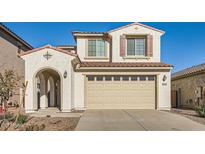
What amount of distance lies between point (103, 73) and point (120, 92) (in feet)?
6.29

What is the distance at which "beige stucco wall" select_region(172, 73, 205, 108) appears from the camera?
15.1 metres

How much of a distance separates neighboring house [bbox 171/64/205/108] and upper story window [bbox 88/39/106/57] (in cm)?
734

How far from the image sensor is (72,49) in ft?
67.3

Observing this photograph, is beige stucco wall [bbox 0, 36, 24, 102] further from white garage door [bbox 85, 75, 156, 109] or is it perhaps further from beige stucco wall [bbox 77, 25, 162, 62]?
white garage door [bbox 85, 75, 156, 109]

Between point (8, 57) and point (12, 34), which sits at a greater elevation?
point (12, 34)

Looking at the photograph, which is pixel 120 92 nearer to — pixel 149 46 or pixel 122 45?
pixel 122 45

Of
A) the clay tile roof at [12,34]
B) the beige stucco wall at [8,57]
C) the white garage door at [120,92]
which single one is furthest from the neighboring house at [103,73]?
the clay tile roof at [12,34]

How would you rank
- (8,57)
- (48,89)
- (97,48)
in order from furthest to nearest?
(97,48) → (48,89) → (8,57)

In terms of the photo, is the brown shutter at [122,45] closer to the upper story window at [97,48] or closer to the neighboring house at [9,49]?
the upper story window at [97,48]

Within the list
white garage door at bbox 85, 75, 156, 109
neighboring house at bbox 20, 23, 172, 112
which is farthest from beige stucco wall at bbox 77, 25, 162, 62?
white garage door at bbox 85, 75, 156, 109

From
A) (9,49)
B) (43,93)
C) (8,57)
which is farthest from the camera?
(43,93)

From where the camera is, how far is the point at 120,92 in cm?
1533

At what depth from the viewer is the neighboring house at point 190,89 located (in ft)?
49.7

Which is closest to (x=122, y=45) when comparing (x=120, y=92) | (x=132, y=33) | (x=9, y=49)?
(x=132, y=33)
